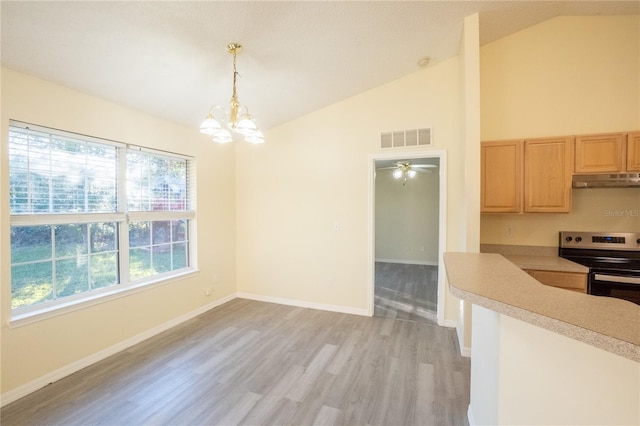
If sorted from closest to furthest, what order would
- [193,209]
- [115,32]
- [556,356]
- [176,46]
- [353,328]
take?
1. [556,356]
2. [115,32]
3. [176,46]
4. [353,328]
5. [193,209]

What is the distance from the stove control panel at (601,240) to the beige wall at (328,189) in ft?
3.54

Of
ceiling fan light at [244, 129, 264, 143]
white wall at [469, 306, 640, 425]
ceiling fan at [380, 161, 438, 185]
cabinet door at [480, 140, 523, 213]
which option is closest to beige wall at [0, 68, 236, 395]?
ceiling fan light at [244, 129, 264, 143]

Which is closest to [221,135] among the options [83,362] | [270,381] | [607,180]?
[270,381]

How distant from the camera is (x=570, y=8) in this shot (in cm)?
270

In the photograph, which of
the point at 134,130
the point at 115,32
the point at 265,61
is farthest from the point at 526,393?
the point at 134,130

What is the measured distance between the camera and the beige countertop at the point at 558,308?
72cm

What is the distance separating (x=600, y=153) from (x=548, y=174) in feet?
1.52

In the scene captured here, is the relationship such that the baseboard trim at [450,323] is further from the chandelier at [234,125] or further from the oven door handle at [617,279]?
the chandelier at [234,125]

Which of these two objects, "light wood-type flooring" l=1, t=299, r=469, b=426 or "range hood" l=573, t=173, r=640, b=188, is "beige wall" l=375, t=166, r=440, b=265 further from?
"range hood" l=573, t=173, r=640, b=188

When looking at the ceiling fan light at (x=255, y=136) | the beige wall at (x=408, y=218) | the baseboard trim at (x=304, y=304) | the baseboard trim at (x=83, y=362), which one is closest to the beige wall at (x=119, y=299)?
the baseboard trim at (x=83, y=362)

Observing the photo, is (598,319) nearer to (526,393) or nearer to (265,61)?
(526,393)

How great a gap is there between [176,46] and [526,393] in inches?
117

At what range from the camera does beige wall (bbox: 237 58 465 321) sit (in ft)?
10.7

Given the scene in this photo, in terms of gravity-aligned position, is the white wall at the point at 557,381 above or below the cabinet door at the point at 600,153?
below
